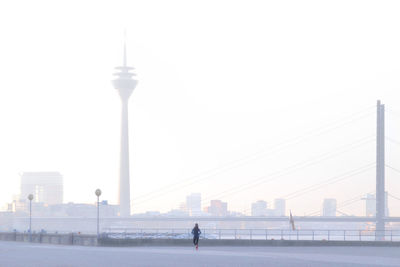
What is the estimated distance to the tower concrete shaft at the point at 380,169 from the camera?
76.8 m

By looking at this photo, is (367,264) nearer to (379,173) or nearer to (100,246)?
(100,246)

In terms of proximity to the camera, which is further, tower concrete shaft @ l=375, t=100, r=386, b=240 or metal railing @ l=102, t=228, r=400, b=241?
tower concrete shaft @ l=375, t=100, r=386, b=240

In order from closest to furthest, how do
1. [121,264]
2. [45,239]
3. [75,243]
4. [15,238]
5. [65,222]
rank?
[121,264] → [75,243] → [45,239] → [15,238] → [65,222]

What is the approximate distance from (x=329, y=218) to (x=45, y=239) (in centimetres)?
6909

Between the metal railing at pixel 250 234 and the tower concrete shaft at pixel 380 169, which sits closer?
the metal railing at pixel 250 234

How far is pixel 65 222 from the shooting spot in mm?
194375

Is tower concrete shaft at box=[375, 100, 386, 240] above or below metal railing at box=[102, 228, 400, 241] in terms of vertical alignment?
above

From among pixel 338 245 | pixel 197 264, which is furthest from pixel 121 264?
pixel 338 245

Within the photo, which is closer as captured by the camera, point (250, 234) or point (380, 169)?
point (250, 234)

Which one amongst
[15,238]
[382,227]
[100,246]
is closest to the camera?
[100,246]

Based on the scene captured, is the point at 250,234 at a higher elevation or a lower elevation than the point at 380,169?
lower

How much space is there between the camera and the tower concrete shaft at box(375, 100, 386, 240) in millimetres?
76750

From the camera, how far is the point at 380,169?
80.2m

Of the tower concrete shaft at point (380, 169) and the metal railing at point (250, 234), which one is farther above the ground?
the tower concrete shaft at point (380, 169)
